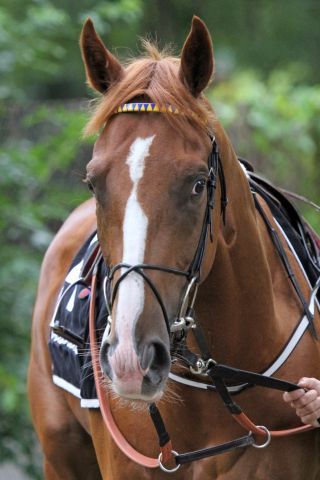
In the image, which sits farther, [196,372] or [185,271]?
[196,372]

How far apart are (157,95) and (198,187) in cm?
32

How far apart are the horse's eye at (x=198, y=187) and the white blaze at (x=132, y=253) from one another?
0.54 feet

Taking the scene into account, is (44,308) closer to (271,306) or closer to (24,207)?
(24,207)

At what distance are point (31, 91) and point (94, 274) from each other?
11.7m

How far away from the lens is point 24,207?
246 inches

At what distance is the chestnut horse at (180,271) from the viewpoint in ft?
9.14

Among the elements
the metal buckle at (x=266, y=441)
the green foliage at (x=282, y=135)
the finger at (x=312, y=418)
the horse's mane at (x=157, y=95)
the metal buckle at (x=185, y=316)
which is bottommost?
the metal buckle at (x=266, y=441)

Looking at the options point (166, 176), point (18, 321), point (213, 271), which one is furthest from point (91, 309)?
point (18, 321)

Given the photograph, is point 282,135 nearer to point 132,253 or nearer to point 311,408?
point 311,408

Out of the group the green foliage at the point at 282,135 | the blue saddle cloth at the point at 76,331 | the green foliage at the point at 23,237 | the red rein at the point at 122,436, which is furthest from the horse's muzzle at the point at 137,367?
the green foliage at the point at 282,135

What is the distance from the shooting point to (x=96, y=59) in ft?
10.5

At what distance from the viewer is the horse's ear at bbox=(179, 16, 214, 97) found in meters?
3.02

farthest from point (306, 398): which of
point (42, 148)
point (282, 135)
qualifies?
point (282, 135)

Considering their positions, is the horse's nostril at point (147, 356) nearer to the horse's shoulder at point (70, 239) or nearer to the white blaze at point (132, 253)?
the white blaze at point (132, 253)
